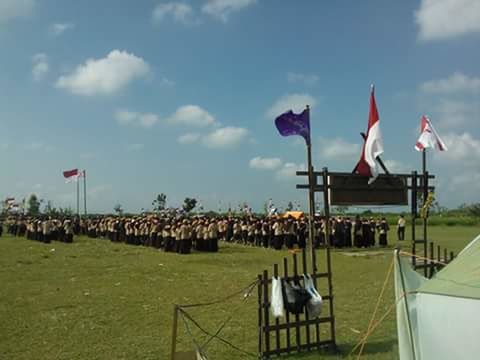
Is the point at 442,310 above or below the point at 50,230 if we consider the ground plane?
above

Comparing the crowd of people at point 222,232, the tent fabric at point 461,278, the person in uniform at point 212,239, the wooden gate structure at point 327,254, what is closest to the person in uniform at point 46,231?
the crowd of people at point 222,232

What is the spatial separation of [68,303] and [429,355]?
8.28 metres

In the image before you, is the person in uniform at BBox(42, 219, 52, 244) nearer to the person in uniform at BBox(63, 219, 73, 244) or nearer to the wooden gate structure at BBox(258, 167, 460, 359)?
the person in uniform at BBox(63, 219, 73, 244)

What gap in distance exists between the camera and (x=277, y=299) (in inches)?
285

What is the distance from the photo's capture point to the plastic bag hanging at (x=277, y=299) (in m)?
7.18

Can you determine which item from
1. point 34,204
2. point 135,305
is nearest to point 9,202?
point 34,204

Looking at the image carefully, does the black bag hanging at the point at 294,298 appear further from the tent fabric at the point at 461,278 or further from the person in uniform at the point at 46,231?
the person in uniform at the point at 46,231

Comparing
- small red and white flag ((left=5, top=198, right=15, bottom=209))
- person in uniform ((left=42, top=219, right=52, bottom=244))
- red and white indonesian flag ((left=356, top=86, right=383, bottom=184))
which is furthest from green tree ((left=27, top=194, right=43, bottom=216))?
red and white indonesian flag ((left=356, top=86, right=383, bottom=184))

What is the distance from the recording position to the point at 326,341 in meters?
7.85

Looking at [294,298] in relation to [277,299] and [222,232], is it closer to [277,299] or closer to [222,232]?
[277,299]

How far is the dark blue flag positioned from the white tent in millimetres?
2649

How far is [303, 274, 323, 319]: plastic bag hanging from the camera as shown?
24.1ft

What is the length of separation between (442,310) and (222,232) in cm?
2780

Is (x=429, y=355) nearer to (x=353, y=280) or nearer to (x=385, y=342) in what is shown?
(x=385, y=342)
